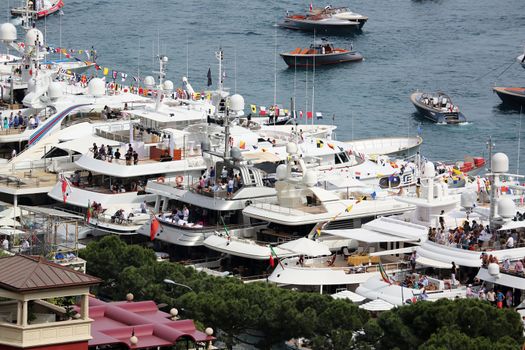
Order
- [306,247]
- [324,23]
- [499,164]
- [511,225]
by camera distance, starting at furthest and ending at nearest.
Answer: [324,23] < [306,247] < [499,164] < [511,225]

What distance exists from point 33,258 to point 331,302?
1604cm

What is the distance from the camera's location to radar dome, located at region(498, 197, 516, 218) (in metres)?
58.7

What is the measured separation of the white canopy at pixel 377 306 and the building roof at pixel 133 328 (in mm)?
12987

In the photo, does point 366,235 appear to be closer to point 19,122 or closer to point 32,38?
point 19,122

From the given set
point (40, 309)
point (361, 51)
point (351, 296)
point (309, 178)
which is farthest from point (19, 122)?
point (361, 51)

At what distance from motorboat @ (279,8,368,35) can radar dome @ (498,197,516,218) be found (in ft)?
306

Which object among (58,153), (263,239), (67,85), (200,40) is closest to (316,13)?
(200,40)

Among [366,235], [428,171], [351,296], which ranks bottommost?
[351,296]

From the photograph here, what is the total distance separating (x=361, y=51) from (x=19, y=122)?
63820 mm

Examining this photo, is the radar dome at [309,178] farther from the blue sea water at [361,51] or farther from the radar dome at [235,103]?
the blue sea water at [361,51]

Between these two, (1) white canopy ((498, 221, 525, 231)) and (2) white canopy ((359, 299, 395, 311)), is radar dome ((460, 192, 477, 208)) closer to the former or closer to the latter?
(1) white canopy ((498, 221, 525, 231))

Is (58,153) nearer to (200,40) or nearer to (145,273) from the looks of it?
(145,273)

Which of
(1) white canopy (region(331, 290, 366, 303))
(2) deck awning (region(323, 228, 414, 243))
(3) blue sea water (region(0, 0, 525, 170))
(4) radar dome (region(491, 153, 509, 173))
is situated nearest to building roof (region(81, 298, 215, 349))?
(1) white canopy (region(331, 290, 366, 303))

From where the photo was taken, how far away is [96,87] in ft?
271
